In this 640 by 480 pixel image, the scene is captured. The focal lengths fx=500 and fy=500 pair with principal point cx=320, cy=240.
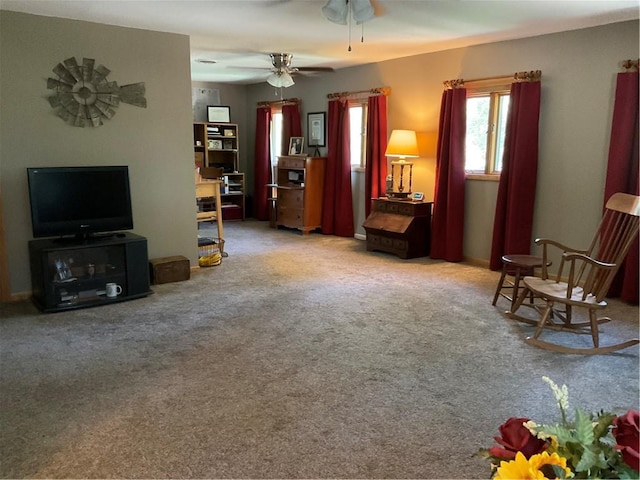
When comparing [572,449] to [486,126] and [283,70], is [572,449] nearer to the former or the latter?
[486,126]

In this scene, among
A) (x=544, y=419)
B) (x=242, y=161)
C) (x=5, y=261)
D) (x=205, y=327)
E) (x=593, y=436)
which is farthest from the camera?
(x=242, y=161)

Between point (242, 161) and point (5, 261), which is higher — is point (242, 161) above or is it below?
above

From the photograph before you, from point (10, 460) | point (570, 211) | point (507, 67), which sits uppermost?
point (507, 67)

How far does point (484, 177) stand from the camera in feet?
17.5

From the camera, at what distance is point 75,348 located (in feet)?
10.4

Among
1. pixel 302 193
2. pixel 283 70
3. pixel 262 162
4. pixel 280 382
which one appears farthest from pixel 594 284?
pixel 262 162

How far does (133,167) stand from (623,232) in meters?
3.99

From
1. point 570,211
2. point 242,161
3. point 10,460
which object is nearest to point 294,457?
point 10,460

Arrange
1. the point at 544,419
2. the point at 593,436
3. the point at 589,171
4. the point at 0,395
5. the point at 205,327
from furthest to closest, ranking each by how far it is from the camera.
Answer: the point at 589,171, the point at 205,327, the point at 0,395, the point at 544,419, the point at 593,436

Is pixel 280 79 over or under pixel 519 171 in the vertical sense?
over

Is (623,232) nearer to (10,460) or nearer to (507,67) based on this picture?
(507,67)

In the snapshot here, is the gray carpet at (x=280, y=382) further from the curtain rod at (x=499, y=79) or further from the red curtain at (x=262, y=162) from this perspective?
the red curtain at (x=262, y=162)

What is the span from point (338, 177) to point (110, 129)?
334cm

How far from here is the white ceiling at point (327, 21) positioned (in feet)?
12.1
